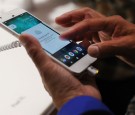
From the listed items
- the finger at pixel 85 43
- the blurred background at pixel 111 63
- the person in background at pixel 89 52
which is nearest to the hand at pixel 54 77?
the person in background at pixel 89 52

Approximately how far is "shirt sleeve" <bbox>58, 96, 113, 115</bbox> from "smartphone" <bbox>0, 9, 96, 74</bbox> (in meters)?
0.07

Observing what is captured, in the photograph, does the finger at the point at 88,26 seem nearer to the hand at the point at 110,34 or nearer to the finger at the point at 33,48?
the hand at the point at 110,34

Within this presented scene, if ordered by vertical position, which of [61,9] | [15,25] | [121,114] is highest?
[15,25]

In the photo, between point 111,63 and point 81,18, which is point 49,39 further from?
point 111,63

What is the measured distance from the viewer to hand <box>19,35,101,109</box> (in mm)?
509

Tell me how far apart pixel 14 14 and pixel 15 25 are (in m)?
0.04

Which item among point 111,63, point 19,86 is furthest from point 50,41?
point 111,63

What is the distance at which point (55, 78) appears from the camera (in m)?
0.53

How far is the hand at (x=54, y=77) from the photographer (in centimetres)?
51

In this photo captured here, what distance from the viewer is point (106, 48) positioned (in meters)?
0.58

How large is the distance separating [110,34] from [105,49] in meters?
0.09

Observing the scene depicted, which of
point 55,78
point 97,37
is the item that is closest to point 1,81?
point 55,78

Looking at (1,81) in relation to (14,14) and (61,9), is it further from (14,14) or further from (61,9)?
(61,9)

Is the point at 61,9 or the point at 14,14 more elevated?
the point at 14,14
